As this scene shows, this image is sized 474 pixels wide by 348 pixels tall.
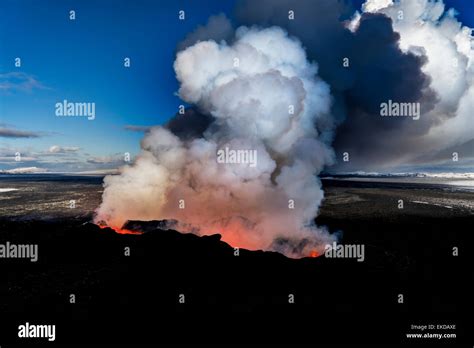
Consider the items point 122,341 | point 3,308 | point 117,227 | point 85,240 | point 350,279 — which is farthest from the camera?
point 117,227

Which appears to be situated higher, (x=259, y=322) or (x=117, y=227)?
(x=117, y=227)

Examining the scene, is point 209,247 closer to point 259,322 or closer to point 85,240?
point 259,322

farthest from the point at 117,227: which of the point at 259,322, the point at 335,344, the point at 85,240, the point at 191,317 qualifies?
the point at 335,344

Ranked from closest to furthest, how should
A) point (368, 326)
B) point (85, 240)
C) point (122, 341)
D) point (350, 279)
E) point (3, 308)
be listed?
point (122, 341) < point (368, 326) < point (3, 308) < point (350, 279) < point (85, 240)

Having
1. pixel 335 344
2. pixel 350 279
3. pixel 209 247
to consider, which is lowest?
pixel 335 344

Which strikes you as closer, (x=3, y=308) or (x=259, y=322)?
(x=259, y=322)

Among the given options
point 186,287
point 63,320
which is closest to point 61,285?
point 63,320

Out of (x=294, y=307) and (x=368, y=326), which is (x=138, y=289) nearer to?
(x=294, y=307)
